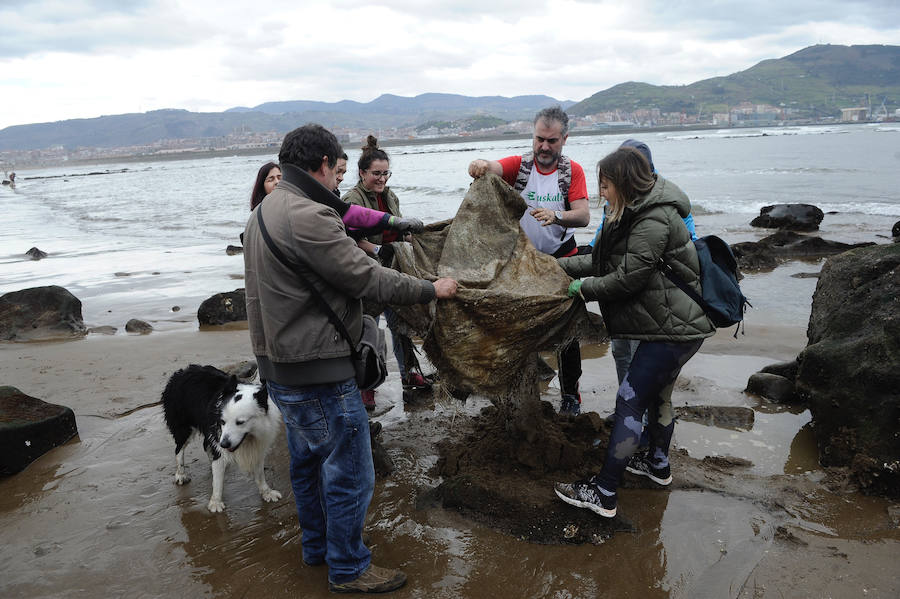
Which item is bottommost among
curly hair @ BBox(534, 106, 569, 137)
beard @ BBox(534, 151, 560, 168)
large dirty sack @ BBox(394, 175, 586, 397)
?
large dirty sack @ BBox(394, 175, 586, 397)

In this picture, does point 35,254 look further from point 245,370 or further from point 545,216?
point 545,216

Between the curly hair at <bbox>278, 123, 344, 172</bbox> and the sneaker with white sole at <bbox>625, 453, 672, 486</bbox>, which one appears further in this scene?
the sneaker with white sole at <bbox>625, 453, 672, 486</bbox>

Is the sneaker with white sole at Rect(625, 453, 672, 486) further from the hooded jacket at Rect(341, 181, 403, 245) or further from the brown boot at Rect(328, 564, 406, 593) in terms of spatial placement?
the hooded jacket at Rect(341, 181, 403, 245)

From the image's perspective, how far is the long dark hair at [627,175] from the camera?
3.60 m

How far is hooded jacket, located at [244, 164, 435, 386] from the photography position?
2834 millimetres

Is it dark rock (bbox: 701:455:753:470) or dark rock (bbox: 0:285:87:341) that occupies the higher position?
dark rock (bbox: 0:285:87:341)

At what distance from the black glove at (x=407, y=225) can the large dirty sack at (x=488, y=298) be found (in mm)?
157

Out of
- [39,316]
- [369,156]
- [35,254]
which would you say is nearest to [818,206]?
[369,156]

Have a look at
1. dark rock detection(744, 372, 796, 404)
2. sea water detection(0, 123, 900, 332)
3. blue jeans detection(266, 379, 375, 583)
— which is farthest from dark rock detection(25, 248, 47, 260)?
dark rock detection(744, 372, 796, 404)

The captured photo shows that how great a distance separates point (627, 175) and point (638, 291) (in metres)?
0.71

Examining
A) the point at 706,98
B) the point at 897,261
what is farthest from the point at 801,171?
the point at 706,98

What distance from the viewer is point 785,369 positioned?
6.07 meters

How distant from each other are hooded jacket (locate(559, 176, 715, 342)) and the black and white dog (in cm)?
250

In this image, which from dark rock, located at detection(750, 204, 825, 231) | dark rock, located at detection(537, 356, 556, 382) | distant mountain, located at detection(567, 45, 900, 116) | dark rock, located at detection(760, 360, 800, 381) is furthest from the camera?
distant mountain, located at detection(567, 45, 900, 116)
